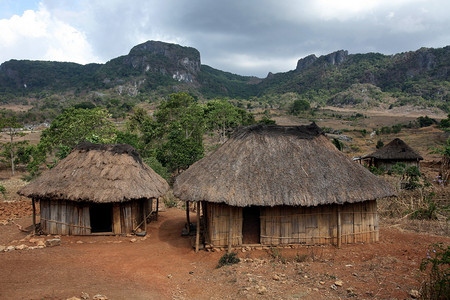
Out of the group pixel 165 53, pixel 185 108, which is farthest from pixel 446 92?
pixel 165 53

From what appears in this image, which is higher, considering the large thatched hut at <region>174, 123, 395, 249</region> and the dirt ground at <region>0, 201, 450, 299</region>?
the large thatched hut at <region>174, 123, 395, 249</region>

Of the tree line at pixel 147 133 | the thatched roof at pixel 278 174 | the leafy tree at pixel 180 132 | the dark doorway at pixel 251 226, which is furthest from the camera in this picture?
the leafy tree at pixel 180 132

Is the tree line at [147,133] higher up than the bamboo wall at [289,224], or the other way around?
the tree line at [147,133]

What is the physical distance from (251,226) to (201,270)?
9.55ft

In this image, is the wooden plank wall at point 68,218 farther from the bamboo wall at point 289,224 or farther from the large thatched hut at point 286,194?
the bamboo wall at point 289,224

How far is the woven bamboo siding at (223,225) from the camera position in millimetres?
9656

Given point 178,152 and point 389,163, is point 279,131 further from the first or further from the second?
point 389,163

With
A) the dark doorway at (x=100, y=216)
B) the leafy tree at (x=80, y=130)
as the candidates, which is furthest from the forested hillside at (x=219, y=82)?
the dark doorway at (x=100, y=216)

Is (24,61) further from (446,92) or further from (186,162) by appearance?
(446,92)

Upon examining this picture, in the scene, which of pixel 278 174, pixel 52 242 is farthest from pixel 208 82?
pixel 278 174

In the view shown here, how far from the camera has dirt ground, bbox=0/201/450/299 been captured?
6.72 metres

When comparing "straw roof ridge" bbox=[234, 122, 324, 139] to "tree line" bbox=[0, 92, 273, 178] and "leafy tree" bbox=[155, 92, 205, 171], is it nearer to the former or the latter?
"tree line" bbox=[0, 92, 273, 178]

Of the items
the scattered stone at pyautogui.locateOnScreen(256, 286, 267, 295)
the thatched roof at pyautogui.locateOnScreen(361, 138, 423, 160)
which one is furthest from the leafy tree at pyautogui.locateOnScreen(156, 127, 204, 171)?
the scattered stone at pyautogui.locateOnScreen(256, 286, 267, 295)

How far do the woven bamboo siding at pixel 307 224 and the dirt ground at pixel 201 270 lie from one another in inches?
13.2
